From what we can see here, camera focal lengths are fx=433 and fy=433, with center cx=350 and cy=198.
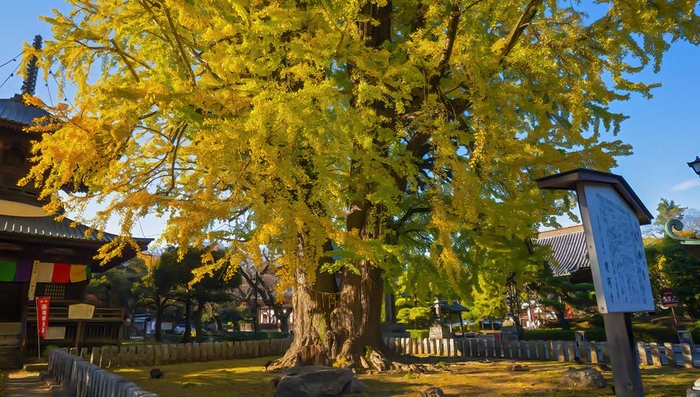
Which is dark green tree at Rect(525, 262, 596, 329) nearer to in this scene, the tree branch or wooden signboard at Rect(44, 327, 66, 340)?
the tree branch

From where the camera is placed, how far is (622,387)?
4.27 m

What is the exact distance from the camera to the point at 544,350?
11.6 meters

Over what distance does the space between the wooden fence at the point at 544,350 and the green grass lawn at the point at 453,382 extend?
803 millimetres

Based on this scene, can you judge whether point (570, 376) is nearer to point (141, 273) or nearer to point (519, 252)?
point (519, 252)

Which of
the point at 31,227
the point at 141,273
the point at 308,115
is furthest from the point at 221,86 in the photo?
the point at 141,273

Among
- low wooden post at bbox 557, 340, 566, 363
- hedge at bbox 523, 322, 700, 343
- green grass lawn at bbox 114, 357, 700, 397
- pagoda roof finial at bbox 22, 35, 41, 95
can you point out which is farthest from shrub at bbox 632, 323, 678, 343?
pagoda roof finial at bbox 22, 35, 41, 95

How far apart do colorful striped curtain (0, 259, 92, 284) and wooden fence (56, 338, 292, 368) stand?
9.68 ft

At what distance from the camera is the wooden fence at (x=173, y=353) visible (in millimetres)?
11697

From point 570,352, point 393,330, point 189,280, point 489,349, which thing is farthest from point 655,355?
point 189,280

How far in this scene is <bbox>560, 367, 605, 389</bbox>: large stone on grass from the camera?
21.1 ft

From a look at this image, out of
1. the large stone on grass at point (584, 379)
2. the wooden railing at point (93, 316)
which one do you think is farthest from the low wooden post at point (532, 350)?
the wooden railing at point (93, 316)

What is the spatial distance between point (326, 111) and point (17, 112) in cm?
1477

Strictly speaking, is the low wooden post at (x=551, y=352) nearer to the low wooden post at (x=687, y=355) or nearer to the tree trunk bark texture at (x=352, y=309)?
the low wooden post at (x=687, y=355)

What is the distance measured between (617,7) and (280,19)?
4650mm
